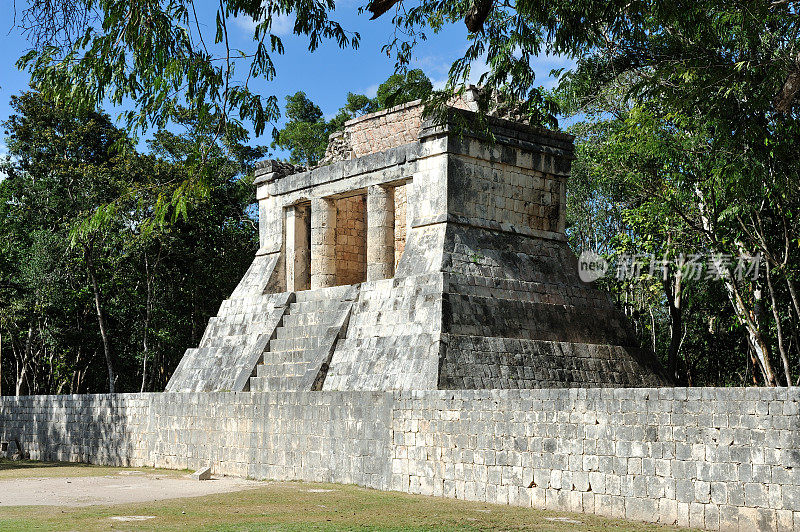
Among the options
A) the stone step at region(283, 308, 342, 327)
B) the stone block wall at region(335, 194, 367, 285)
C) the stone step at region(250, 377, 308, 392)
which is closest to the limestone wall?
the stone step at region(250, 377, 308, 392)

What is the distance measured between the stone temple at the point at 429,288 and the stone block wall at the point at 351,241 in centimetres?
3

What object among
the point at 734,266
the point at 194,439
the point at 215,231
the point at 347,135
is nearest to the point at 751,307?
the point at 734,266

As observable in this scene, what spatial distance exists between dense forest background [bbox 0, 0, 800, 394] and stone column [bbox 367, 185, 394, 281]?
203cm

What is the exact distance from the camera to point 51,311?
26.2m

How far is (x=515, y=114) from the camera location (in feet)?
50.1

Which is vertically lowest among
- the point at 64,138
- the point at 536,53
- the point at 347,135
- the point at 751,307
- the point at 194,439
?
the point at 194,439

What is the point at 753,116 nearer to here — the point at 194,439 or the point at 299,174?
the point at 299,174

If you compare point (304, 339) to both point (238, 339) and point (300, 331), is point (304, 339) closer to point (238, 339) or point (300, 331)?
point (300, 331)

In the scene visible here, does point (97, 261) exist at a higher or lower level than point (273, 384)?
higher

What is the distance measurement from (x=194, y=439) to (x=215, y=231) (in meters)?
13.0

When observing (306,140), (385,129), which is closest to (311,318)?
(385,129)

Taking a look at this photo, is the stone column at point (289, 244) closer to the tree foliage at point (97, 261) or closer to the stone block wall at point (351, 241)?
the stone block wall at point (351, 241)

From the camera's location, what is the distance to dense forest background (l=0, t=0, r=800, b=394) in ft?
25.0

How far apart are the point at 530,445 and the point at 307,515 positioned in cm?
235
